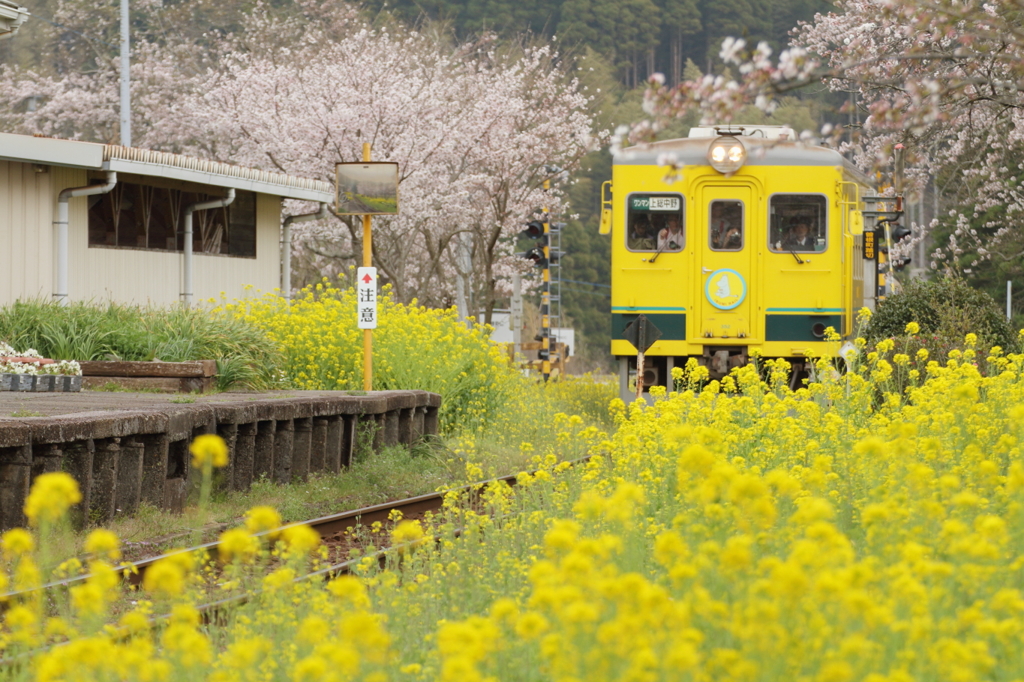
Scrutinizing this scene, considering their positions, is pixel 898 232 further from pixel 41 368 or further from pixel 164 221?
pixel 41 368

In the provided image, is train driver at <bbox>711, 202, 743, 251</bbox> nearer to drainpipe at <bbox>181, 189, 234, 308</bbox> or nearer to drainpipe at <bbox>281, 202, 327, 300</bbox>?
drainpipe at <bbox>181, 189, 234, 308</bbox>

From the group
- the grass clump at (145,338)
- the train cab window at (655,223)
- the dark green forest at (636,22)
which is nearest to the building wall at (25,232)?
the grass clump at (145,338)

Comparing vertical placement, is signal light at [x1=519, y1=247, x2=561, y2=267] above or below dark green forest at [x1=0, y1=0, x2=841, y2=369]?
below

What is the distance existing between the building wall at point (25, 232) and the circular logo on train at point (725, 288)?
6.73 metres

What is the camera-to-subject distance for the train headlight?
13.4m

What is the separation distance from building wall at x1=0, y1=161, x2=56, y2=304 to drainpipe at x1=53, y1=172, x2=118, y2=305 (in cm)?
11

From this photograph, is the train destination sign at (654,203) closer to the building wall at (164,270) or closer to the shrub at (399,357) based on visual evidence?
the shrub at (399,357)

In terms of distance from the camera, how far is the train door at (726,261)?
13.6 meters

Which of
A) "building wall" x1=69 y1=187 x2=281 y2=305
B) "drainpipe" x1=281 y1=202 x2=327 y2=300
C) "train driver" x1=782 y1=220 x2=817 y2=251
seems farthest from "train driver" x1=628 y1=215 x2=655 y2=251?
"drainpipe" x1=281 y1=202 x2=327 y2=300

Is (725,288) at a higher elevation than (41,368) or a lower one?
higher

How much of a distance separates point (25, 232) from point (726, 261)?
23.3 ft

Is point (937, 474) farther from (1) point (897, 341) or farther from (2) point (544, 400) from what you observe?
(2) point (544, 400)

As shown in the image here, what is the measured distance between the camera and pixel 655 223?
45.0 feet

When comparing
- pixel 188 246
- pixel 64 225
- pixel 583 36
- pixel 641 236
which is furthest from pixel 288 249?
pixel 583 36
